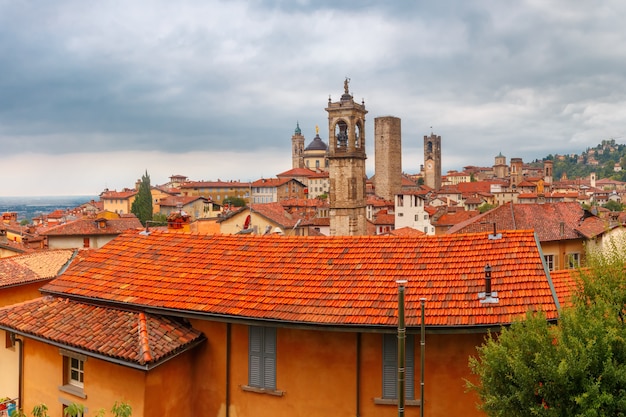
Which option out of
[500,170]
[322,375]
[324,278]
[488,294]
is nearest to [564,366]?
[488,294]

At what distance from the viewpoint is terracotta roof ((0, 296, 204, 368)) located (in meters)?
9.30

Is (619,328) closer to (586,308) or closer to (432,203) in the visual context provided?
(586,308)

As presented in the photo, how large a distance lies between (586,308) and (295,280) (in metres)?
5.08

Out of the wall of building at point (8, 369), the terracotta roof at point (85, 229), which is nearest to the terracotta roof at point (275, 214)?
the terracotta roof at point (85, 229)

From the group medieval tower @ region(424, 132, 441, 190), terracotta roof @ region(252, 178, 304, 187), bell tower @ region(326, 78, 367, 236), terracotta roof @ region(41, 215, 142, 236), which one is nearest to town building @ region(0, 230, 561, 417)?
bell tower @ region(326, 78, 367, 236)

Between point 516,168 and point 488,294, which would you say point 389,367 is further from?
point 516,168

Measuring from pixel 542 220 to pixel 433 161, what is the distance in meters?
111

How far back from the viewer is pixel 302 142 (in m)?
173

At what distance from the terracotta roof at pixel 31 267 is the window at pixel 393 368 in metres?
13.4

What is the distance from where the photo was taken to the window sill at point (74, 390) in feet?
34.0

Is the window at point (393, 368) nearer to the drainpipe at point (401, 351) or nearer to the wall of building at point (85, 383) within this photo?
the drainpipe at point (401, 351)

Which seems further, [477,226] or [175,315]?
[477,226]

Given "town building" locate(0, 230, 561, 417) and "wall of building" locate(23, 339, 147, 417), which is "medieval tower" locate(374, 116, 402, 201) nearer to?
"town building" locate(0, 230, 561, 417)

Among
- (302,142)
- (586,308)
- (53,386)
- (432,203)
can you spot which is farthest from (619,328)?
(302,142)
